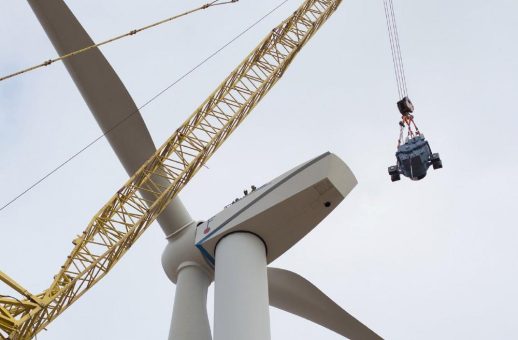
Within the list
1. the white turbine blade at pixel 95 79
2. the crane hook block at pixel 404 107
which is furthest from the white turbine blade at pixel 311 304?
the crane hook block at pixel 404 107

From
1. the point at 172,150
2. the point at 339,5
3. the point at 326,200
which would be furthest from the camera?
the point at 339,5

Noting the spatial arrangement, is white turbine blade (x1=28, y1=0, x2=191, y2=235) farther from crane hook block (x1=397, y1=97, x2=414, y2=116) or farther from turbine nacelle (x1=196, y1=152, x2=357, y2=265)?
crane hook block (x1=397, y1=97, x2=414, y2=116)

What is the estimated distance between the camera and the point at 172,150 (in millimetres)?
20297

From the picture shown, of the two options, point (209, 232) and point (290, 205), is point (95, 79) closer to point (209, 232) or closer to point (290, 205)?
point (209, 232)

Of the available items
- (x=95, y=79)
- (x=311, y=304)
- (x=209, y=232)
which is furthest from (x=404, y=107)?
(x=95, y=79)

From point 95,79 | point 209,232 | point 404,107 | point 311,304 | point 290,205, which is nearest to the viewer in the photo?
point 290,205

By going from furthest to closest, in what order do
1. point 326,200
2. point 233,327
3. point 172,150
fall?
point 172,150
point 326,200
point 233,327

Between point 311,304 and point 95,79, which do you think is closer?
point 95,79

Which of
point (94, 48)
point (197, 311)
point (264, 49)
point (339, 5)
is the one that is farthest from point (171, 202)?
point (339, 5)

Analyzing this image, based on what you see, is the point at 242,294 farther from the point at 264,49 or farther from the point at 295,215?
the point at 264,49

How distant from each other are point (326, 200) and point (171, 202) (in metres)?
5.26

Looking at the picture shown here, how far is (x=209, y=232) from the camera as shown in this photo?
59.1 ft

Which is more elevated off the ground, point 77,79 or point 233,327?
point 77,79

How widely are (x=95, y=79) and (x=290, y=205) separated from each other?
6.23m
